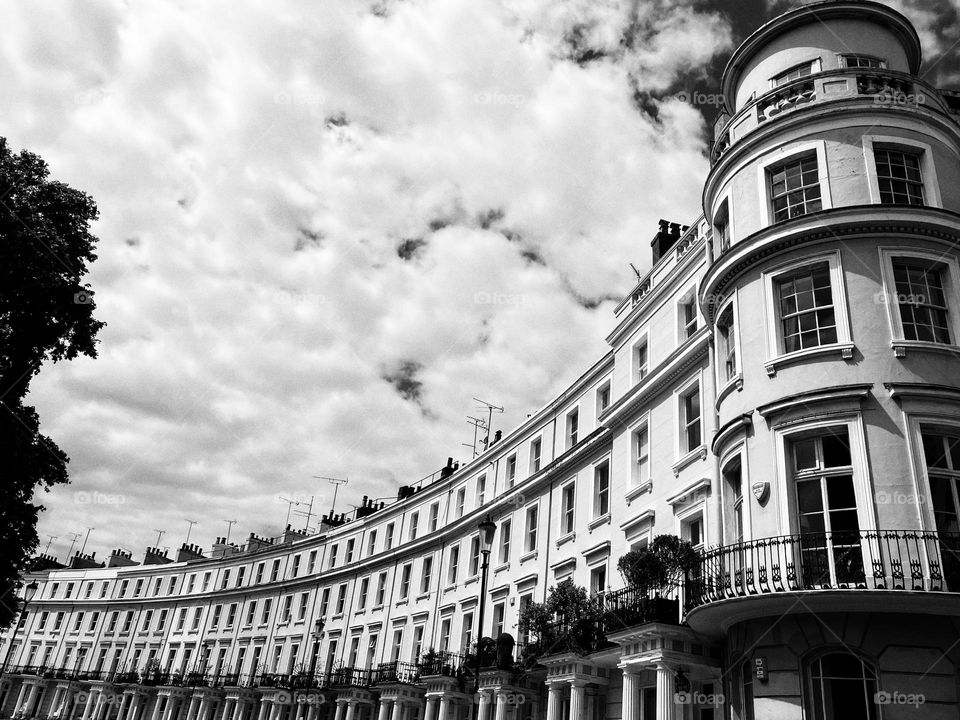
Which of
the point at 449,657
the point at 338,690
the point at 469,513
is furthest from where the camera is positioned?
the point at 338,690

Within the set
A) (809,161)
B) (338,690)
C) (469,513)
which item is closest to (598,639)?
(809,161)

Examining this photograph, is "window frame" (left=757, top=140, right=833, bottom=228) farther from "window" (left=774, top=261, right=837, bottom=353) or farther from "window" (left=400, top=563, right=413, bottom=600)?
"window" (left=400, top=563, right=413, bottom=600)

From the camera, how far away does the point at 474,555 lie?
33156 mm

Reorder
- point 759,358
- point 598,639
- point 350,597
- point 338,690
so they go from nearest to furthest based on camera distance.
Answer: point 759,358
point 598,639
point 338,690
point 350,597

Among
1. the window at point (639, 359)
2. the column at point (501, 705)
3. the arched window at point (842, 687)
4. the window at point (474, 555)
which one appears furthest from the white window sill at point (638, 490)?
the window at point (474, 555)

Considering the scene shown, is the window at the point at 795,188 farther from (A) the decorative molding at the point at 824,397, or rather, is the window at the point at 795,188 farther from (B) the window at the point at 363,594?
(B) the window at the point at 363,594

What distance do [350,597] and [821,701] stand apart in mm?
36533

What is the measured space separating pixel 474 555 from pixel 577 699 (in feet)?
46.2

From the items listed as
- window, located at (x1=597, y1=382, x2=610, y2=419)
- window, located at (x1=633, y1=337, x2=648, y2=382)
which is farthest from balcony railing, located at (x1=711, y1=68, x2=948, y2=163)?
window, located at (x1=597, y1=382, x2=610, y2=419)

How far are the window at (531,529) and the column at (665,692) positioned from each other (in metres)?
12.7

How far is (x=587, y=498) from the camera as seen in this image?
24.9 metres

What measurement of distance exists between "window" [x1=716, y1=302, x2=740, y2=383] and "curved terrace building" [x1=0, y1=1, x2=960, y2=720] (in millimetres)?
51

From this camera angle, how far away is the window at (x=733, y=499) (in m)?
15.3

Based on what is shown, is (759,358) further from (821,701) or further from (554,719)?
(554,719)
